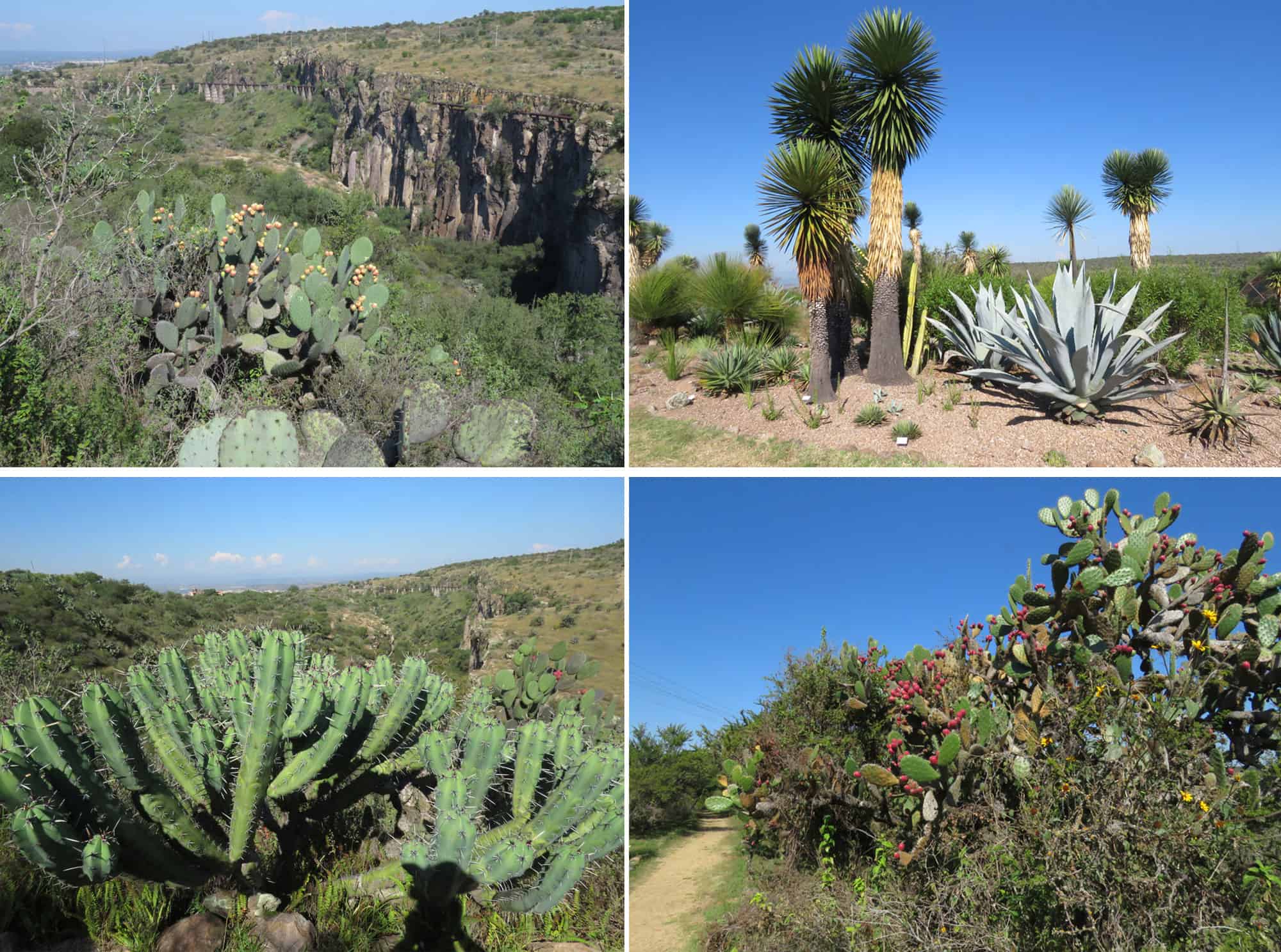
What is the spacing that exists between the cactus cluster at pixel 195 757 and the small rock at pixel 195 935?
18 centimetres

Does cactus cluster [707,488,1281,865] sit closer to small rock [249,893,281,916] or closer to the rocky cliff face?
small rock [249,893,281,916]

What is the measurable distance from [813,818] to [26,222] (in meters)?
8.80

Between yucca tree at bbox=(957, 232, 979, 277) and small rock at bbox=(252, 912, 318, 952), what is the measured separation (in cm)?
1227

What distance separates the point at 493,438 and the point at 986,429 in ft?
14.8

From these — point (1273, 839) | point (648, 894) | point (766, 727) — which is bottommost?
point (648, 894)

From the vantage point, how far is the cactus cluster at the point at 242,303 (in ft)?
23.1

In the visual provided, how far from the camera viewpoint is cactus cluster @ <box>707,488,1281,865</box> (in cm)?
412

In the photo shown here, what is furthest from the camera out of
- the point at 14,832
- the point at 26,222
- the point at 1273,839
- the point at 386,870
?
the point at 26,222

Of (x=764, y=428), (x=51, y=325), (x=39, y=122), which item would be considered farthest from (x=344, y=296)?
(x=39, y=122)

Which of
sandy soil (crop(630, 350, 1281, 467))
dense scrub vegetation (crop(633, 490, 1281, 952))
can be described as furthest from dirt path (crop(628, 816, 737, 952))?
sandy soil (crop(630, 350, 1281, 467))

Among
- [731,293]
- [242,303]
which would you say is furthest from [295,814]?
[731,293]

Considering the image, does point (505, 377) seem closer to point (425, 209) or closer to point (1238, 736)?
point (1238, 736)

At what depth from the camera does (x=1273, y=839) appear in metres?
3.72

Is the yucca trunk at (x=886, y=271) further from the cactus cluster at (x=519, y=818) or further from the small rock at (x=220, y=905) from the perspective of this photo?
the small rock at (x=220, y=905)
